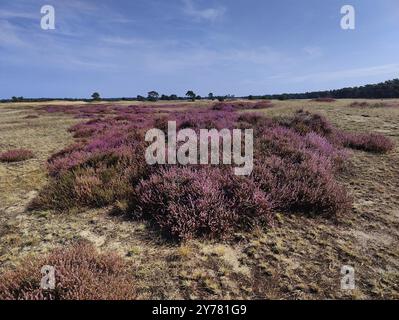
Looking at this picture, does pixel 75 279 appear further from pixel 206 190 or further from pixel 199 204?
pixel 206 190

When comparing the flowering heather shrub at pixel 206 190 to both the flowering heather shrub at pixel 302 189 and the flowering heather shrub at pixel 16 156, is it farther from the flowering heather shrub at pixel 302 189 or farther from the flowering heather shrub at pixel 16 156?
the flowering heather shrub at pixel 16 156

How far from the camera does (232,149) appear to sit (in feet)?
26.0

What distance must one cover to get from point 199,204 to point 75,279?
83.7 inches

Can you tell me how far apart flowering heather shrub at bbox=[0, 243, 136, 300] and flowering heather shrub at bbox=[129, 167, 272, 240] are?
45.8 inches

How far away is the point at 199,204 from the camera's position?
191 inches

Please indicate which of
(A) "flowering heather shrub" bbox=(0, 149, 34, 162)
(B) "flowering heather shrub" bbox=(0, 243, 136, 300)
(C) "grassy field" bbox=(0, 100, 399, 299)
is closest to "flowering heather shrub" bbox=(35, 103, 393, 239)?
(C) "grassy field" bbox=(0, 100, 399, 299)

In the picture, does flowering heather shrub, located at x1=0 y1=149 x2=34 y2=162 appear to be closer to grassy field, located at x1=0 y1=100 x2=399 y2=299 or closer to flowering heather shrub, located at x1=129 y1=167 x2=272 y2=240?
grassy field, located at x1=0 y1=100 x2=399 y2=299

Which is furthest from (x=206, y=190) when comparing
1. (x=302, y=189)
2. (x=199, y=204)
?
(x=302, y=189)

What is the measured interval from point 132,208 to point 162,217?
33.7 inches

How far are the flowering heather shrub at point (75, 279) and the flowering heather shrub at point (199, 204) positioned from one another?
3.81 feet

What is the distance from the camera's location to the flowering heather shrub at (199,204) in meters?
4.63
